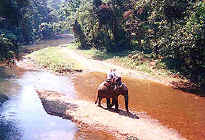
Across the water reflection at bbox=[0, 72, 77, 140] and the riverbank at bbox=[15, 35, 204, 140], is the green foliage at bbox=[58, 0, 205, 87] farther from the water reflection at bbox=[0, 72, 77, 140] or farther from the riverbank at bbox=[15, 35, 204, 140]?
the water reflection at bbox=[0, 72, 77, 140]

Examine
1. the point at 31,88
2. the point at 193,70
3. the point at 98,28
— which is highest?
the point at 98,28

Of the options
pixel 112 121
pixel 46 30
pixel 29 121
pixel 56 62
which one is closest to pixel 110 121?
pixel 112 121

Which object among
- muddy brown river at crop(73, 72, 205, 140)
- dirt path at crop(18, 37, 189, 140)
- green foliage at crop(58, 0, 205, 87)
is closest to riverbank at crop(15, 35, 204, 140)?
muddy brown river at crop(73, 72, 205, 140)

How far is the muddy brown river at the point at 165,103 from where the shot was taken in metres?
12.9

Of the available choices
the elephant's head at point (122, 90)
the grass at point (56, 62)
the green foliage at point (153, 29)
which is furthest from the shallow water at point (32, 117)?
the green foliage at point (153, 29)

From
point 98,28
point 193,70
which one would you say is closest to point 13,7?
point 193,70

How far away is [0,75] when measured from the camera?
2497cm

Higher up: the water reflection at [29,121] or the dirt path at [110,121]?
the dirt path at [110,121]

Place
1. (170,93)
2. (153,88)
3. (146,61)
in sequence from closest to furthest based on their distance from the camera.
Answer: (170,93), (153,88), (146,61)

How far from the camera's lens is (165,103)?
54.1 ft

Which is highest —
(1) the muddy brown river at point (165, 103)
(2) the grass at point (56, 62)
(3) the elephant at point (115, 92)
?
(3) the elephant at point (115, 92)

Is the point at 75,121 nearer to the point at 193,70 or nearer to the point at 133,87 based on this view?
the point at 133,87

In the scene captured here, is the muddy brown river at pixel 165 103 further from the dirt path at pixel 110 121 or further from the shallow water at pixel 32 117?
the shallow water at pixel 32 117

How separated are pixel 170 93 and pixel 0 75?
602 inches
